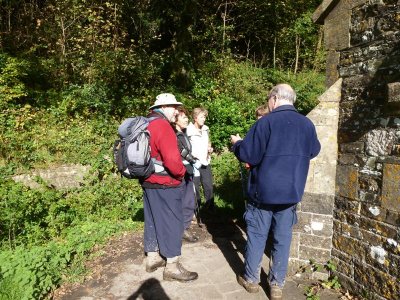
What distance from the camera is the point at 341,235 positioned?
373 cm

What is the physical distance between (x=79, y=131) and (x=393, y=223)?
7.37 meters

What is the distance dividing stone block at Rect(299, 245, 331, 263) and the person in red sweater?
1298 mm

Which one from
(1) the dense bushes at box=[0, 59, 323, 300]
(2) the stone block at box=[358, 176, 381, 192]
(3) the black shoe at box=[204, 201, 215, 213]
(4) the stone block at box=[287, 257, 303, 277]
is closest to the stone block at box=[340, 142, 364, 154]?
(2) the stone block at box=[358, 176, 381, 192]

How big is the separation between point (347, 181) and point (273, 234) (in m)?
1.02

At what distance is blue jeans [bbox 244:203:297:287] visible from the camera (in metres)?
3.37

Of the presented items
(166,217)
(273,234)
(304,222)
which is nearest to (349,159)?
(304,222)

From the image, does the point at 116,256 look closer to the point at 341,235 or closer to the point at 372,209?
the point at 341,235

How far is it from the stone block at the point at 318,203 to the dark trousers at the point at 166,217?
1474 mm

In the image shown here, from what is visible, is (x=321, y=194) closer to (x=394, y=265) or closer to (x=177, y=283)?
(x=394, y=265)

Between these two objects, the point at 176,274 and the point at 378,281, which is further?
the point at 176,274

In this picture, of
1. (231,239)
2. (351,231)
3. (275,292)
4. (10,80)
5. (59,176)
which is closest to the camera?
(275,292)

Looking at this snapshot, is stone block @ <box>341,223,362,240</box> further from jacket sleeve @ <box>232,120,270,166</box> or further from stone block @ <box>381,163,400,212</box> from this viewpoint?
jacket sleeve @ <box>232,120,270,166</box>

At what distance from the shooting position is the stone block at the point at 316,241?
3.87m

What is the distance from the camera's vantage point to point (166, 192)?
371 cm
